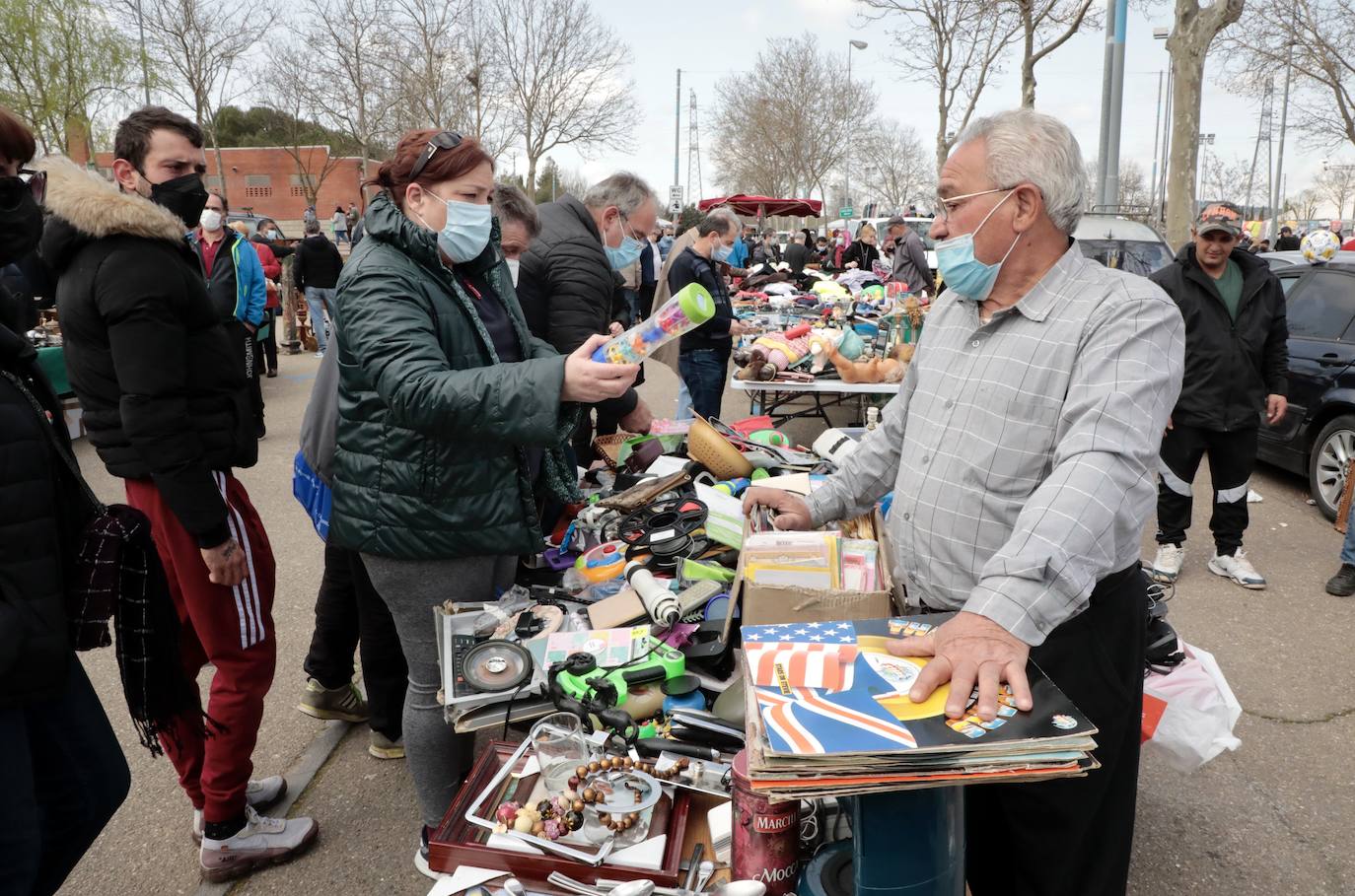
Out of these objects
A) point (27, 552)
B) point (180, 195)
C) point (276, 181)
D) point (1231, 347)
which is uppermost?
point (276, 181)

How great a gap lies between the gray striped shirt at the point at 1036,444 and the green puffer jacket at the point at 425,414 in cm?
87

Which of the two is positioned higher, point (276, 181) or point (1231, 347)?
point (276, 181)

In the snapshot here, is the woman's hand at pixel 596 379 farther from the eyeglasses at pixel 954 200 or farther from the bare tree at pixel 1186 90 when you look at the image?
the bare tree at pixel 1186 90

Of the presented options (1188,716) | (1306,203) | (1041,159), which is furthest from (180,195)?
(1306,203)

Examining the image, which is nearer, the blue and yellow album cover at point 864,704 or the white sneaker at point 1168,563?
the blue and yellow album cover at point 864,704

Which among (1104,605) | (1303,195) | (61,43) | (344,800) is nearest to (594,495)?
(344,800)

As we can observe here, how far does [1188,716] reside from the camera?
2.57 metres

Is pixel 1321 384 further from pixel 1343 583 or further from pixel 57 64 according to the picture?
pixel 57 64

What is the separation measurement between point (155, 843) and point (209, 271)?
5.38m

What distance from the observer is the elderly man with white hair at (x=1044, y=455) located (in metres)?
1.54

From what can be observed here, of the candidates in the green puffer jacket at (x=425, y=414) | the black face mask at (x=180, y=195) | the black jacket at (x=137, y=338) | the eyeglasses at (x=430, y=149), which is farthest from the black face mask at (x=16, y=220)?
the black face mask at (x=180, y=195)

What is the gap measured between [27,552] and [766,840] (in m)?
1.60

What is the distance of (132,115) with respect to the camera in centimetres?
280

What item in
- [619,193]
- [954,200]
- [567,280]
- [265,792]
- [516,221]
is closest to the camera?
[954,200]
